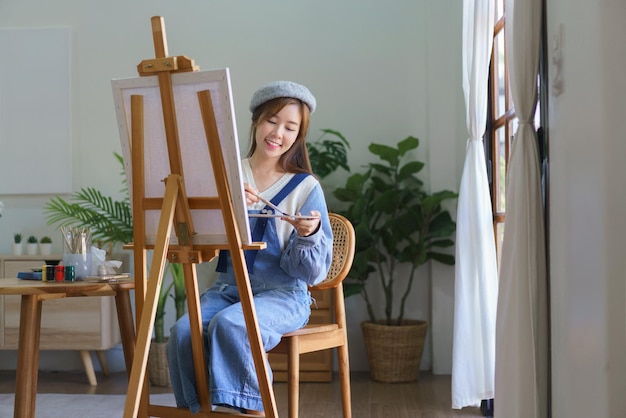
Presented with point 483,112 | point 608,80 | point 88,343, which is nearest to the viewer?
point 608,80

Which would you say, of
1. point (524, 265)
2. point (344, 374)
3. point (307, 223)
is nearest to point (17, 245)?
point (344, 374)

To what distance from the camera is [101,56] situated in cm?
485

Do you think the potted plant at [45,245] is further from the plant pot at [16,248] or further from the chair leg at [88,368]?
the chair leg at [88,368]

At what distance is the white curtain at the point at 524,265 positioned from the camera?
2.20 metres

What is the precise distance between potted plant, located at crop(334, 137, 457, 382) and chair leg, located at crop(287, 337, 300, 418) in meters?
1.82

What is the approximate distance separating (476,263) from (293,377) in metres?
1.27

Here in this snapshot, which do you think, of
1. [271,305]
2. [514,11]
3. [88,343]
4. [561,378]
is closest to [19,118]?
[88,343]

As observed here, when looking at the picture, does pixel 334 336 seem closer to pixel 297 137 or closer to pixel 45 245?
pixel 297 137

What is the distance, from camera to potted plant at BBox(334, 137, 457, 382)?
425cm

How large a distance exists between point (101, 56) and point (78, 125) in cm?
44

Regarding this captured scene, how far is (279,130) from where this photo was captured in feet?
8.07

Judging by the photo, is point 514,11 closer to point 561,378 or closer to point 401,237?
point 561,378

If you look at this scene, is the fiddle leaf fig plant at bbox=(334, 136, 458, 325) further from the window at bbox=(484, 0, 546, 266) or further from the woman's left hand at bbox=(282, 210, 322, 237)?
the woman's left hand at bbox=(282, 210, 322, 237)

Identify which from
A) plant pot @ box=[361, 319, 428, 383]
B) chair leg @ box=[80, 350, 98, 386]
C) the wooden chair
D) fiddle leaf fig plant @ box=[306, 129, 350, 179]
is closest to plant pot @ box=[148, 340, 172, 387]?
chair leg @ box=[80, 350, 98, 386]
